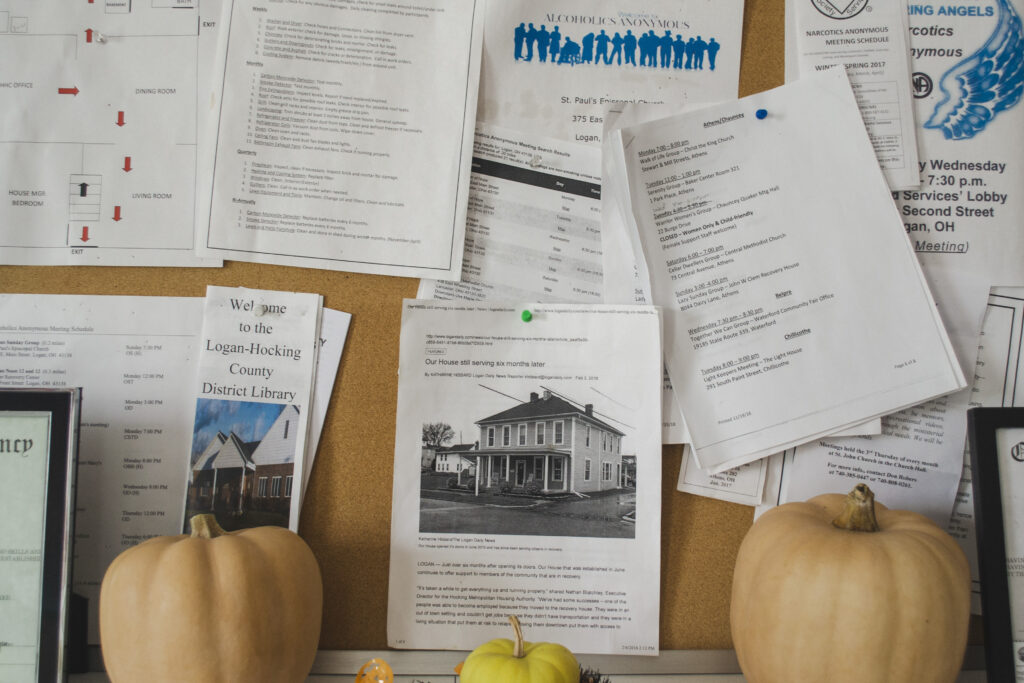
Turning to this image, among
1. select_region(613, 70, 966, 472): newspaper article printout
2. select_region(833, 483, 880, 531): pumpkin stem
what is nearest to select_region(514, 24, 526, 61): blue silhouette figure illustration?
select_region(613, 70, 966, 472): newspaper article printout

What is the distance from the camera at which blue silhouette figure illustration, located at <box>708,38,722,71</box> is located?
653mm

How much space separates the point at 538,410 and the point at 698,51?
1.23 ft

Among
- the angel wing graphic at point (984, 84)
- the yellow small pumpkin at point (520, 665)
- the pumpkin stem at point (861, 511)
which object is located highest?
the angel wing graphic at point (984, 84)

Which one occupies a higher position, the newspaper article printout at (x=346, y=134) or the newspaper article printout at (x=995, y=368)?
the newspaper article printout at (x=346, y=134)

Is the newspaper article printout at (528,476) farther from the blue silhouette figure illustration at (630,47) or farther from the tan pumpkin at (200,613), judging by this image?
→ the blue silhouette figure illustration at (630,47)

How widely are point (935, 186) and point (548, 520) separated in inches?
19.0

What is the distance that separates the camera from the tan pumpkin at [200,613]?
1.62 feet

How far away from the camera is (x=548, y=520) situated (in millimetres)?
632

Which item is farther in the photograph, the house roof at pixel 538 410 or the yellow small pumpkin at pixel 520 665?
the house roof at pixel 538 410

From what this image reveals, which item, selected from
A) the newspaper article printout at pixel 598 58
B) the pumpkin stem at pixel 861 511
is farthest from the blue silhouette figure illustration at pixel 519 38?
the pumpkin stem at pixel 861 511

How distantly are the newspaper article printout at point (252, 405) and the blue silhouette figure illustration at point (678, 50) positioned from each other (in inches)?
15.9

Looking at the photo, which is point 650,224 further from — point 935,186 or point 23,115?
point 23,115

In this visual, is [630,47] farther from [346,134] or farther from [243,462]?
[243,462]

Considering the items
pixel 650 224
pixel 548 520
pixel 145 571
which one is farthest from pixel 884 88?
pixel 145 571
